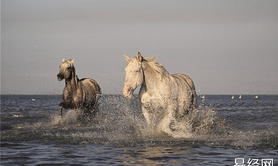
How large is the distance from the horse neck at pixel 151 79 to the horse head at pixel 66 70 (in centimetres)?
578

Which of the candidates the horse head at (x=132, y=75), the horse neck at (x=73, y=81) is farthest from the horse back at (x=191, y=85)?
the horse neck at (x=73, y=81)

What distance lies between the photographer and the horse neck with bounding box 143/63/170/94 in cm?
Answer: 973

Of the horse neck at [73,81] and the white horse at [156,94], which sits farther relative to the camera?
the horse neck at [73,81]

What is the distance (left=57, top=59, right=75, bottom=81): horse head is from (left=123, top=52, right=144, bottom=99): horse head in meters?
5.79

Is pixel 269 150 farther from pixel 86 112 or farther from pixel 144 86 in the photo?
pixel 86 112

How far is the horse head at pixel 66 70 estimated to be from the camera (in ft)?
48.4

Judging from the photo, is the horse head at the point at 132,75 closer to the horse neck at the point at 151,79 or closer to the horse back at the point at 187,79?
the horse neck at the point at 151,79

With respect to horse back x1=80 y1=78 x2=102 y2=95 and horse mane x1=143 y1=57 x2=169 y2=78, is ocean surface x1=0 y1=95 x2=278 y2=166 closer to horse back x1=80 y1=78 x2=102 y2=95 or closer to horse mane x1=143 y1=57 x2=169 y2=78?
horse mane x1=143 y1=57 x2=169 y2=78

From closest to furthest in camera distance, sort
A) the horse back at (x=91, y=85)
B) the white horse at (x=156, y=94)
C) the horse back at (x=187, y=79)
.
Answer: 1. the white horse at (x=156, y=94)
2. the horse back at (x=187, y=79)
3. the horse back at (x=91, y=85)

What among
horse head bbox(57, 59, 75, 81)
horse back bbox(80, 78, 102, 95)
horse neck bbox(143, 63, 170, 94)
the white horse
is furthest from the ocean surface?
horse back bbox(80, 78, 102, 95)

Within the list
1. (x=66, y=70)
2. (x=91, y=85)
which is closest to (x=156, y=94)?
(x=66, y=70)

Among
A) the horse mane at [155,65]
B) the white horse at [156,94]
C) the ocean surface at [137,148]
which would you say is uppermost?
the horse mane at [155,65]

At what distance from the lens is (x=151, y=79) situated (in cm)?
977

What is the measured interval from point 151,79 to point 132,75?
2.47 ft
